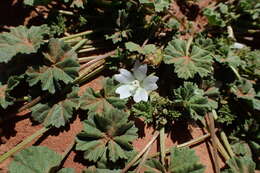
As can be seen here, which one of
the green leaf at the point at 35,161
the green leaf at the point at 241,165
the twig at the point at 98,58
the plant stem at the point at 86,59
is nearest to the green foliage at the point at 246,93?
the green leaf at the point at 241,165

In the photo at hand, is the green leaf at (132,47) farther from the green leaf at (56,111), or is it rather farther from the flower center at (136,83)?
the green leaf at (56,111)

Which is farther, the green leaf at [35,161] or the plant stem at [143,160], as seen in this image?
the plant stem at [143,160]

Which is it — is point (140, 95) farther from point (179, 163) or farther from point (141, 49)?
point (179, 163)

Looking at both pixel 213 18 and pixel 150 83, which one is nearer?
pixel 150 83

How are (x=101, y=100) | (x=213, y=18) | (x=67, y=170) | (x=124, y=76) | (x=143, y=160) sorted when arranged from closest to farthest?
(x=67, y=170), (x=143, y=160), (x=101, y=100), (x=124, y=76), (x=213, y=18)

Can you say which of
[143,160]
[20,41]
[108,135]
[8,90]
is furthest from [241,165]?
[20,41]

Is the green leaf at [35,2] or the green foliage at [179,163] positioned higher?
the green leaf at [35,2]

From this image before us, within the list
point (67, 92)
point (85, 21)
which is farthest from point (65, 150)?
point (85, 21)
